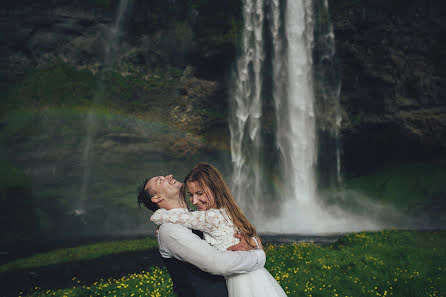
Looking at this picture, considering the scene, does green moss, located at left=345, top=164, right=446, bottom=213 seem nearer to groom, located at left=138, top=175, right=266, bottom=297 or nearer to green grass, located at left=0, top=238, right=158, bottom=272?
green grass, located at left=0, top=238, right=158, bottom=272

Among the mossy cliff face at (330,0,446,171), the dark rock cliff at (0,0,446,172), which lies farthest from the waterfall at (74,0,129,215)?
the mossy cliff face at (330,0,446,171)

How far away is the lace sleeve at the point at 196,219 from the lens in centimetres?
301

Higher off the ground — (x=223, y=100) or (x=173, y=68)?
(x=173, y=68)

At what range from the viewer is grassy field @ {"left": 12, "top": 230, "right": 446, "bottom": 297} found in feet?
22.1

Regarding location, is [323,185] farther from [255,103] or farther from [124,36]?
[124,36]

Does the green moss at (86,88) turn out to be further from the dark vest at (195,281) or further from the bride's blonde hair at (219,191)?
the dark vest at (195,281)

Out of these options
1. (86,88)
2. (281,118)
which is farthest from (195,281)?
(86,88)

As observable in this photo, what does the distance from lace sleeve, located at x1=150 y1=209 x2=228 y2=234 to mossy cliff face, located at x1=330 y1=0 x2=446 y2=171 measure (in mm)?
30852

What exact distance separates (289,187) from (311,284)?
69.0 feet

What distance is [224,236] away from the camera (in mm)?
3121

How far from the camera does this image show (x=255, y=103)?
98.6ft

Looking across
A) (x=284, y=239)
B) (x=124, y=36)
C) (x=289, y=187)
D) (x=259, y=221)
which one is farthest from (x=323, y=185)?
(x=124, y=36)

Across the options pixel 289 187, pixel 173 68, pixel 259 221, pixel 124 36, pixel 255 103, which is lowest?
pixel 259 221

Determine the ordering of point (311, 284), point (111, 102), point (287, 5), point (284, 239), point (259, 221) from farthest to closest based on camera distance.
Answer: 1. point (111, 102)
2. point (287, 5)
3. point (259, 221)
4. point (284, 239)
5. point (311, 284)
